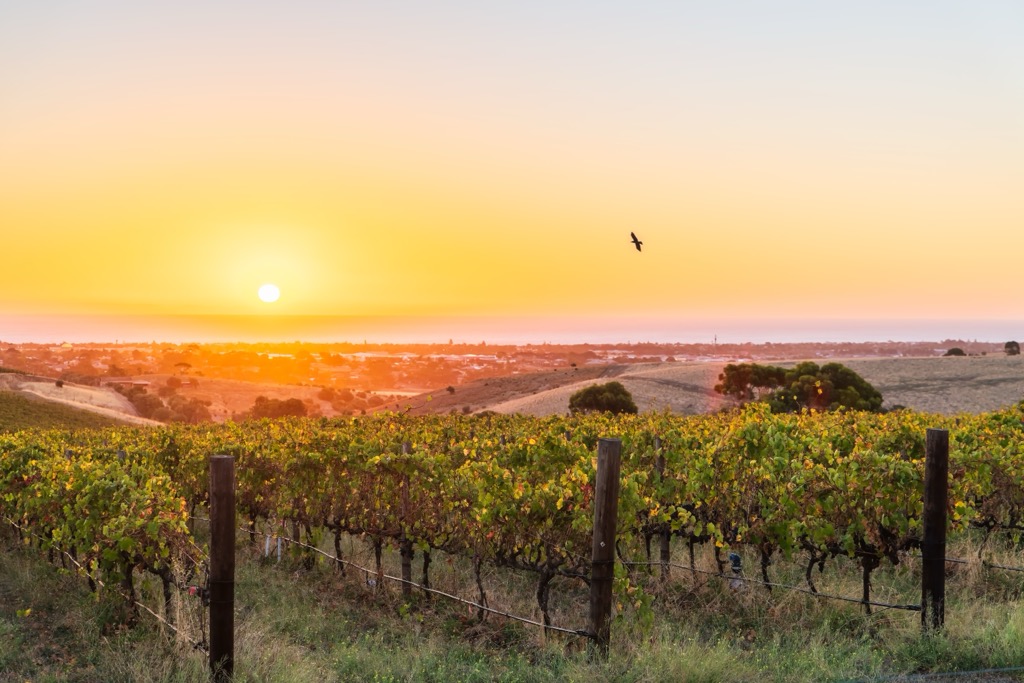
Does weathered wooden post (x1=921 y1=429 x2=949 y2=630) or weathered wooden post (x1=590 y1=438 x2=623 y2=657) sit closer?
weathered wooden post (x1=590 y1=438 x2=623 y2=657)

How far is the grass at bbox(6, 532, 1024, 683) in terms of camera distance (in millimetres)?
6344

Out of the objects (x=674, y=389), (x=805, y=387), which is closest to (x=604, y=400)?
(x=805, y=387)

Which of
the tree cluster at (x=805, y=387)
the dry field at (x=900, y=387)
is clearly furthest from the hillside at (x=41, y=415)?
the tree cluster at (x=805, y=387)

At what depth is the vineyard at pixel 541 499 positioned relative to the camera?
24.2ft

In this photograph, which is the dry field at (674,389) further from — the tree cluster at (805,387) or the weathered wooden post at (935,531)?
the weathered wooden post at (935,531)

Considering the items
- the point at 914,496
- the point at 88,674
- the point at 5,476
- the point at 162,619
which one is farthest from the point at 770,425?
the point at 5,476

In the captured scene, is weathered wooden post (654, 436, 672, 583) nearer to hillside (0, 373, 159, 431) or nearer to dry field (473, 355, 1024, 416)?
hillside (0, 373, 159, 431)

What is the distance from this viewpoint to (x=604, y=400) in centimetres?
4897

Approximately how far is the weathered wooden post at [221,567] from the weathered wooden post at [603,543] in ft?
9.28

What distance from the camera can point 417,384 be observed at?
133 m

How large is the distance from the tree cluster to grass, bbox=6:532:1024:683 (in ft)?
91.9

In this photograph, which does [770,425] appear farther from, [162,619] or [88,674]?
[88,674]

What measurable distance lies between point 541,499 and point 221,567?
2.69 m

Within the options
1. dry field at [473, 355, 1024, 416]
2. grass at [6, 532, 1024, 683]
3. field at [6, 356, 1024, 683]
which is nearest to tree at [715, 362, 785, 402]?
dry field at [473, 355, 1024, 416]
